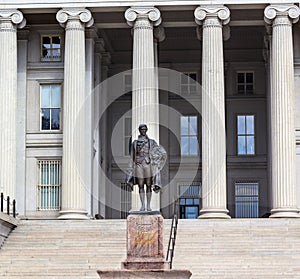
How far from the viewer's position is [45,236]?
37.6 metres

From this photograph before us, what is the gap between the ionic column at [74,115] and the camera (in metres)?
42.7

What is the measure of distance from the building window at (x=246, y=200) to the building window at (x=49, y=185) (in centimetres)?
1176

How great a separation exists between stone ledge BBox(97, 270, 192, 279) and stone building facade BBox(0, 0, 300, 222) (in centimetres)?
1601

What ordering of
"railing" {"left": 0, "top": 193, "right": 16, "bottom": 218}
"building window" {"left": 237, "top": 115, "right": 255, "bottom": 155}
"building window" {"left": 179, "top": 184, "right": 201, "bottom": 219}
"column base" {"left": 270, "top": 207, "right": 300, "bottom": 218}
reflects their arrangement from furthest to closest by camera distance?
"building window" {"left": 237, "top": 115, "right": 255, "bottom": 155} < "building window" {"left": 179, "top": 184, "right": 201, "bottom": 219} < "column base" {"left": 270, "top": 207, "right": 300, "bottom": 218} < "railing" {"left": 0, "top": 193, "right": 16, "bottom": 218}

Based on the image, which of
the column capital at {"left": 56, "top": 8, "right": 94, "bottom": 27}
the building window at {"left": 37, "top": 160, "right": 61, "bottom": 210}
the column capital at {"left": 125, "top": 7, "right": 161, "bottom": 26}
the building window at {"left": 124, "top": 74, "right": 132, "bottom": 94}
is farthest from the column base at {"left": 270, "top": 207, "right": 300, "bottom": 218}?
the building window at {"left": 124, "top": 74, "right": 132, "bottom": 94}

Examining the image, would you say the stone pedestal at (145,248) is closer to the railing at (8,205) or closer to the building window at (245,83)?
the railing at (8,205)

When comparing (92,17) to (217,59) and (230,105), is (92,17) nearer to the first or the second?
(217,59)

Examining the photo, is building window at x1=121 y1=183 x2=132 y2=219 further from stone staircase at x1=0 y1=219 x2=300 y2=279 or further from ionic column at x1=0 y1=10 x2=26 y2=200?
stone staircase at x1=0 y1=219 x2=300 y2=279

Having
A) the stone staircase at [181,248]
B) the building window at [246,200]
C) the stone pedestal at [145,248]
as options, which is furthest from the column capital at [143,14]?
the stone pedestal at [145,248]

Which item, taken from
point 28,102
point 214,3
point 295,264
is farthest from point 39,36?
point 295,264

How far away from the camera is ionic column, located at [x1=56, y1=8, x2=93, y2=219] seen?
4272 cm

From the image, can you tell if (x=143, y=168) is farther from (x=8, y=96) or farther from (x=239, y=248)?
(x=8, y=96)

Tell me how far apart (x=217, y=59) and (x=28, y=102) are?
31.1 ft

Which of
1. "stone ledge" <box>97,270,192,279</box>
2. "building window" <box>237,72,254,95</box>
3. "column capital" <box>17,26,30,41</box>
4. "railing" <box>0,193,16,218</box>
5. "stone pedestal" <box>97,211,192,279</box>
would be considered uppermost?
"column capital" <box>17,26,30,41</box>
